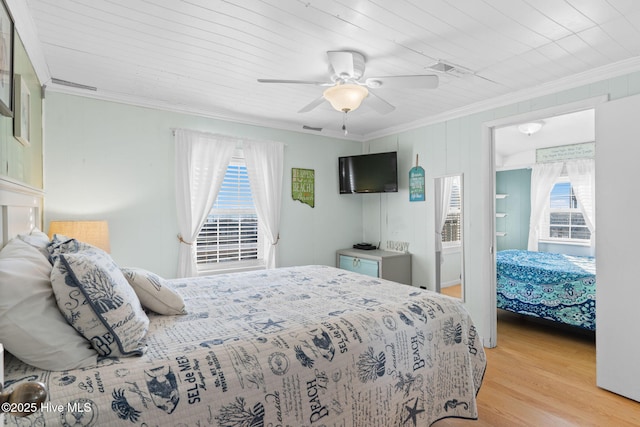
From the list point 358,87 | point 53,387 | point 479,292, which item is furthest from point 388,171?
point 53,387

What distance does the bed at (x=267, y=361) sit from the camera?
1154 mm

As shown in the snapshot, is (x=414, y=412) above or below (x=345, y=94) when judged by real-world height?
below

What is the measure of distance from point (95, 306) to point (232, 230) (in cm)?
274

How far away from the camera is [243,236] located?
13.5 ft

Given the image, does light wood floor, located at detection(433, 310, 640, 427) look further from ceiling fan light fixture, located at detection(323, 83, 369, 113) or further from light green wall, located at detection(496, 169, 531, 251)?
light green wall, located at detection(496, 169, 531, 251)

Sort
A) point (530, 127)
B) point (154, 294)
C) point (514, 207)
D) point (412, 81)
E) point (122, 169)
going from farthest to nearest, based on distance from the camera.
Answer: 1. point (514, 207)
2. point (530, 127)
3. point (122, 169)
4. point (412, 81)
5. point (154, 294)

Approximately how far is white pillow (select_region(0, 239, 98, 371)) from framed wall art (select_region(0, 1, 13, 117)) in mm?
778

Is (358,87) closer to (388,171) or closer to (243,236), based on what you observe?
(388,171)

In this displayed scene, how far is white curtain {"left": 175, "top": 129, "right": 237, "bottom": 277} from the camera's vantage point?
3.52 meters

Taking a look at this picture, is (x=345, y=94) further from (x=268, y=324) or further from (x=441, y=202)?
(x=441, y=202)

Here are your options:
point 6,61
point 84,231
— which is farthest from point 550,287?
point 6,61

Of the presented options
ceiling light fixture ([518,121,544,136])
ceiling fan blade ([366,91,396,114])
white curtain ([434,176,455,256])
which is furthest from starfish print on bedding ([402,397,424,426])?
ceiling light fixture ([518,121,544,136])

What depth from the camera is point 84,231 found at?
2.71m

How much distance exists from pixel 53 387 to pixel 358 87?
215 centimetres
